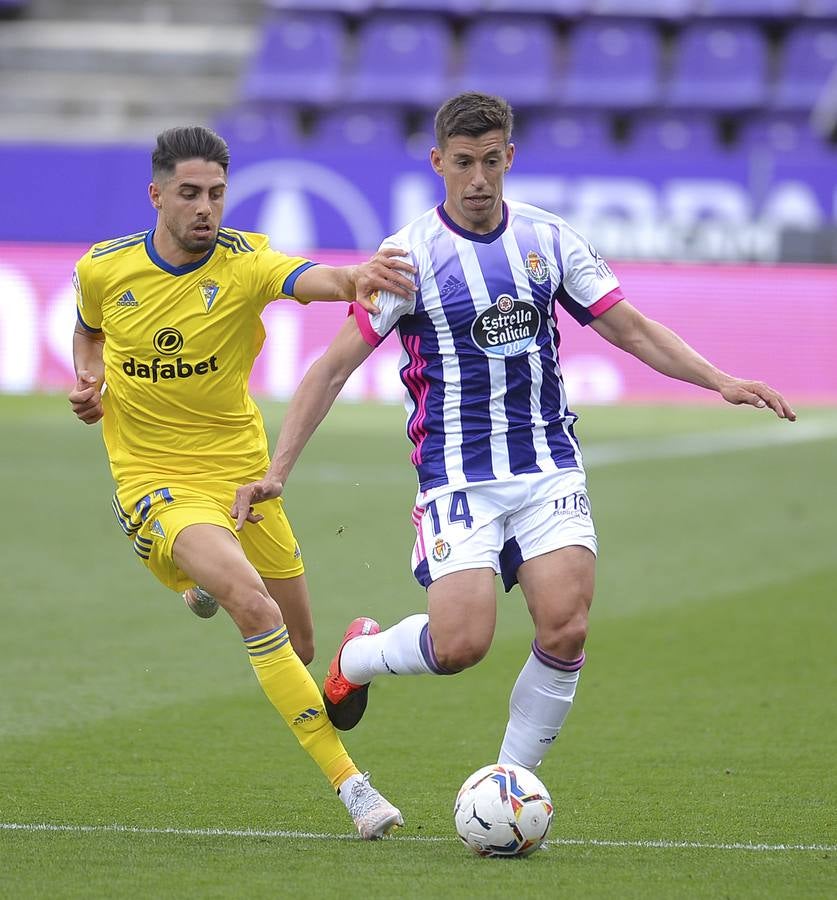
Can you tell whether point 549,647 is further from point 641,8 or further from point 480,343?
point 641,8

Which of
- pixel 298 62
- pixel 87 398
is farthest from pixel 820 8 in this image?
pixel 87 398

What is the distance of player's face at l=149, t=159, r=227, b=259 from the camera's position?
17.9ft

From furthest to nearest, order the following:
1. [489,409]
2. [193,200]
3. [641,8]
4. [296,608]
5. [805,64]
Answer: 1. [641,8]
2. [805,64]
3. [296,608]
4. [193,200]
5. [489,409]

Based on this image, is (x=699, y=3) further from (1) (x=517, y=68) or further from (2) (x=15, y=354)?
(2) (x=15, y=354)

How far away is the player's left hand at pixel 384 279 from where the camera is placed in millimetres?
5113

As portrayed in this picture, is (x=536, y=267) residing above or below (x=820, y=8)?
below

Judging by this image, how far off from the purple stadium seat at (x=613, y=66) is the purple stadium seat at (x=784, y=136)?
1.45 m

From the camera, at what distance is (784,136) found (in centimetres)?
2277

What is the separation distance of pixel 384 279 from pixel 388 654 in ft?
3.98

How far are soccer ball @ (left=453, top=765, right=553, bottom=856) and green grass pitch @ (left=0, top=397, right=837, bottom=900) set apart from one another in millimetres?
80

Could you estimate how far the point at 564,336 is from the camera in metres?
18.7

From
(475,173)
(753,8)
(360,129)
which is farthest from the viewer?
(753,8)

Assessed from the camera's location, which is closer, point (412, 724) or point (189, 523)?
point (189, 523)

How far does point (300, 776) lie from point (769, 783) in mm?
1674
